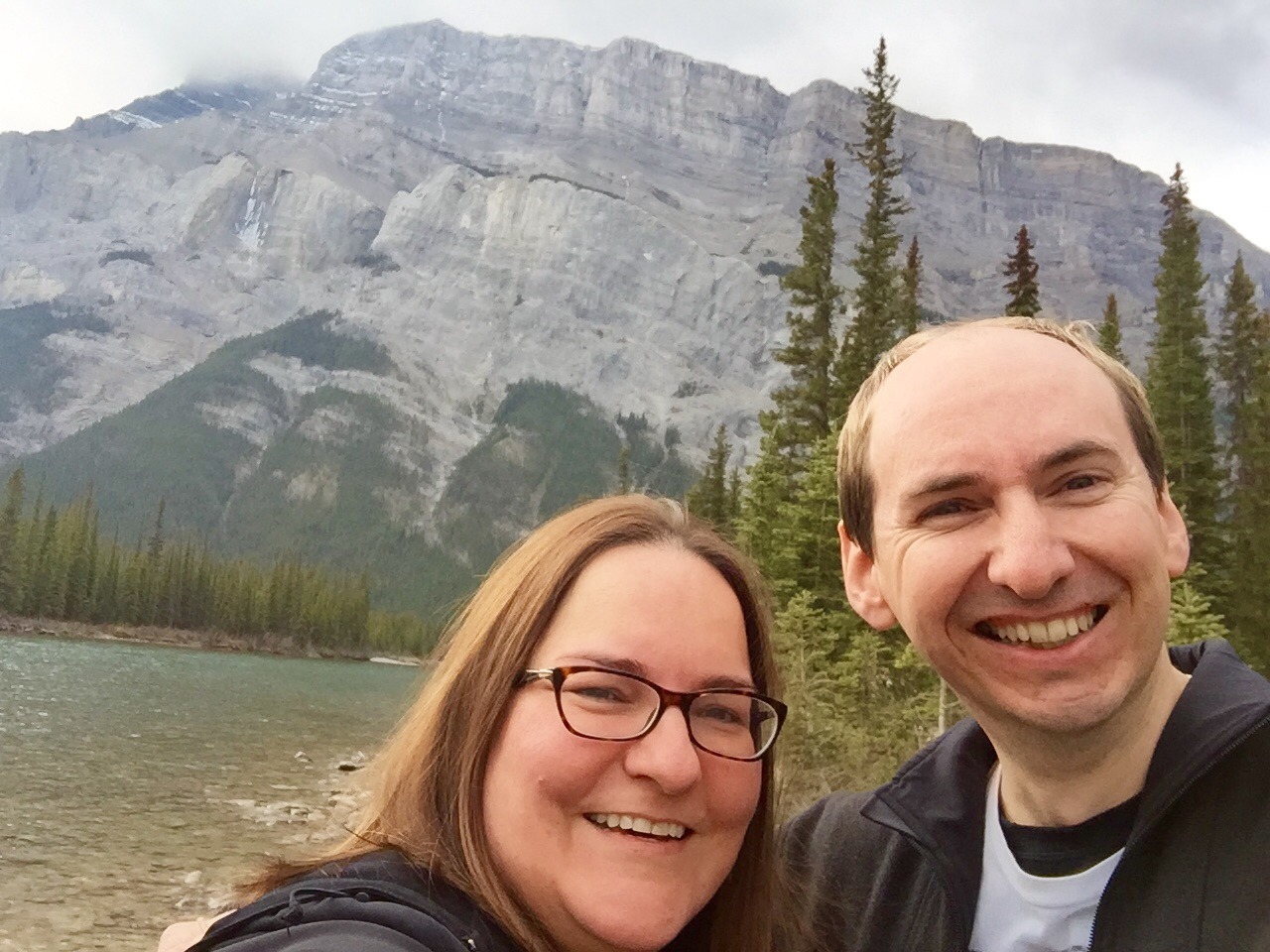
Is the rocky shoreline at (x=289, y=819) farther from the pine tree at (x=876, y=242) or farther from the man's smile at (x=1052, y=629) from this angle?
the pine tree at (x=876, y=242)

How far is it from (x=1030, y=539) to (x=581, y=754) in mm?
1151

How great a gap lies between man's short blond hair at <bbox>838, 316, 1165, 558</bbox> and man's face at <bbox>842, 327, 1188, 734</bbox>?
0.26 feet

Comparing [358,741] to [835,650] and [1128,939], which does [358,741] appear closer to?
[835,650]

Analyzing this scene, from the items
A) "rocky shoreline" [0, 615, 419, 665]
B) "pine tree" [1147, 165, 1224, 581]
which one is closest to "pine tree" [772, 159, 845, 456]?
"pine tree" [1147, 165, 1224, 581]

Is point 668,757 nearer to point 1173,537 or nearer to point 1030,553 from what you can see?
point 1030,553

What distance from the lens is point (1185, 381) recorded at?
33.5 metres

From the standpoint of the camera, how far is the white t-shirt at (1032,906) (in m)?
2.10

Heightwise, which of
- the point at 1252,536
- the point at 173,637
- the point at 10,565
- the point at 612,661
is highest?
the point at 1252,536

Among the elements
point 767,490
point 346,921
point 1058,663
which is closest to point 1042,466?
point 1058,663

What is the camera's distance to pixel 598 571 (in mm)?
2289

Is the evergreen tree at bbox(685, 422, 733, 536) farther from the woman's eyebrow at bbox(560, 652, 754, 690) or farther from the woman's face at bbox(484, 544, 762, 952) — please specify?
the woman's eyebrow at bbox(560, 652, 754, 690)

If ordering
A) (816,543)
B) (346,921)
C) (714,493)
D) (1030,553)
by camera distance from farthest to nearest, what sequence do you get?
(714,493) → (816,543) → (1030,553) → (346,921)

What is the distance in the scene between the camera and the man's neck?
7.04 ft

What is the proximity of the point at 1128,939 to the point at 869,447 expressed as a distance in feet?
4.33
